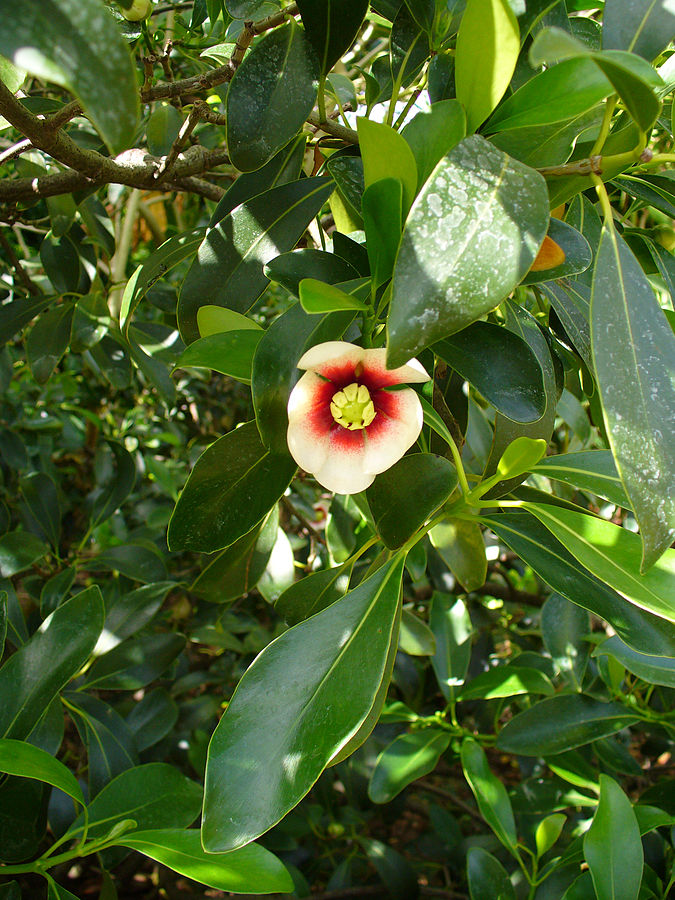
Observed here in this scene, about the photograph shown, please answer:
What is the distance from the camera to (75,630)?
868 millimetres

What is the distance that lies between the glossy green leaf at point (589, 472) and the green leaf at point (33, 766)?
1.87 feet

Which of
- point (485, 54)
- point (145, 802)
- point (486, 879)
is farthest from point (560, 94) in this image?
point (486, 879)

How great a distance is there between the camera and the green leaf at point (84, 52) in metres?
0.34

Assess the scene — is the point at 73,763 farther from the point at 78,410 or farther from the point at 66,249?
the point at 66,249

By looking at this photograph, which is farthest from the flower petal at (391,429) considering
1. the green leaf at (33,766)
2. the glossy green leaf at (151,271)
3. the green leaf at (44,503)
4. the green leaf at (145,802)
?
the green leaf at (44,503)

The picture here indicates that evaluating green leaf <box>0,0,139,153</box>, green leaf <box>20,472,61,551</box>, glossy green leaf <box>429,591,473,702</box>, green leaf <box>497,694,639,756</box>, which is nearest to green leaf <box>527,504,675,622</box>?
green leaf <box>0,0,139,153</box>

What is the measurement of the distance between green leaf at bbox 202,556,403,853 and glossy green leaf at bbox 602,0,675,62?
471 mm

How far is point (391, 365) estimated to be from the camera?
1.36 feet

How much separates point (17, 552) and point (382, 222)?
1003 mm

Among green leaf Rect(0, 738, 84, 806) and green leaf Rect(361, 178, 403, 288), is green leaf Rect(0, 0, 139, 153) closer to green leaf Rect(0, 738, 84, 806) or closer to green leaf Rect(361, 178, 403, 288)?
green leaf Rect(361, 178, 403, 288)

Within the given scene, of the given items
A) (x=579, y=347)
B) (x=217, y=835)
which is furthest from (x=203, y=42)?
(x=217, y=835)

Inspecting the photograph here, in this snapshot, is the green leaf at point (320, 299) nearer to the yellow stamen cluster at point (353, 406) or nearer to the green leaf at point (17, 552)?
the yellow stamen cluster at point (353, 406)

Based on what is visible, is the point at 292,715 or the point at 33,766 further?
the point at 33,766

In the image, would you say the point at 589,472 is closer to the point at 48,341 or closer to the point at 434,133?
the point at 434,133
